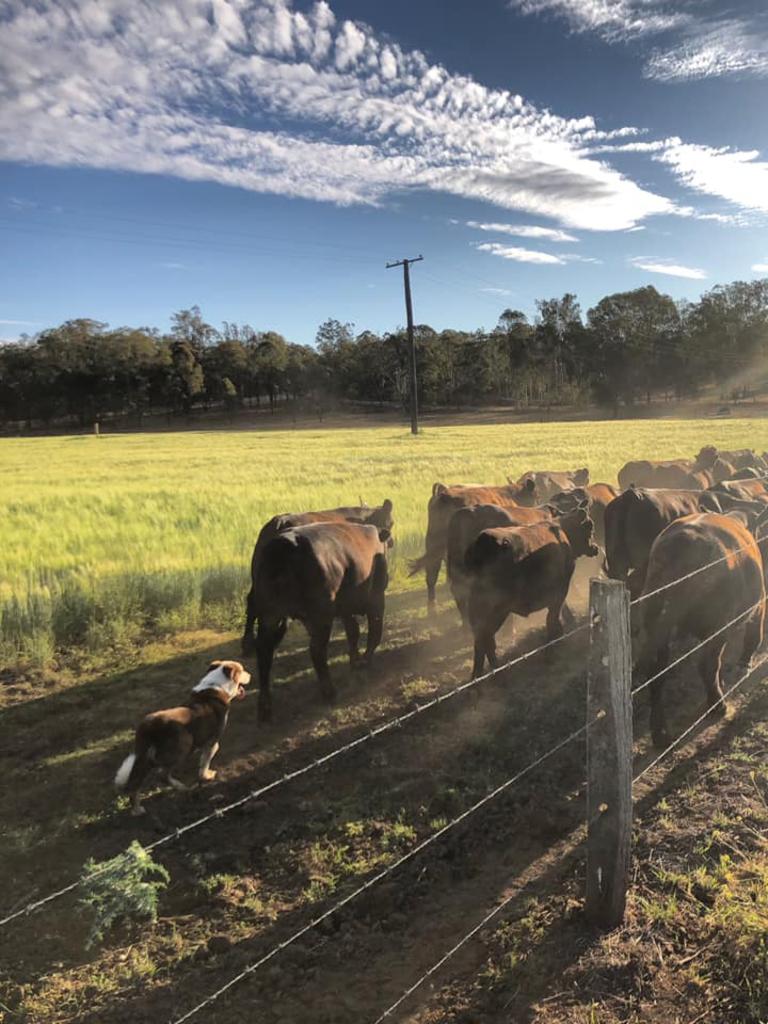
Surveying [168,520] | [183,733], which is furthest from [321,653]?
[168,520]

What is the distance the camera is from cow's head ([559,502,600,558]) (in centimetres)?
793

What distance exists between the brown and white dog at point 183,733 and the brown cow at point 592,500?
213 inches

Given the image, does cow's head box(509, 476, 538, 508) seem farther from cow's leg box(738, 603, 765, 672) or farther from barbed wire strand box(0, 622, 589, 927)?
barbed wire strand box(0, 622, 589, 927)

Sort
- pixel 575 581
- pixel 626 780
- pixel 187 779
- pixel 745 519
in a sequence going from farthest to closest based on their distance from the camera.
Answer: pixel 575 581 < pixel 745 519 < pixel 187 779 < pixel 626 780

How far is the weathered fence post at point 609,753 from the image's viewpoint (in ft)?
9.68

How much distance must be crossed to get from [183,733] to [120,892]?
141 centimetres

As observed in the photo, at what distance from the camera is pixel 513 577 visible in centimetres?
636

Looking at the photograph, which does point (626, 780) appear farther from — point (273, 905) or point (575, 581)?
point (575, 581)

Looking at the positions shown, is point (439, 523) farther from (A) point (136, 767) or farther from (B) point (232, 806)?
(B) point (232, 806)

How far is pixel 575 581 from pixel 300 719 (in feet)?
20.3

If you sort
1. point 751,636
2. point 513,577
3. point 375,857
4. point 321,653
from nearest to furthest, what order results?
point 375,857 < point 321,653 < point 513,577 < point 751,636

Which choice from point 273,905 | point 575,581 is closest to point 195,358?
point 575,581

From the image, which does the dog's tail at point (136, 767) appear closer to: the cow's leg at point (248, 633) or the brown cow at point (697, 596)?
the cow's leg at point (248, 633)

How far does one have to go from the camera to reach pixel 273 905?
3.73m
